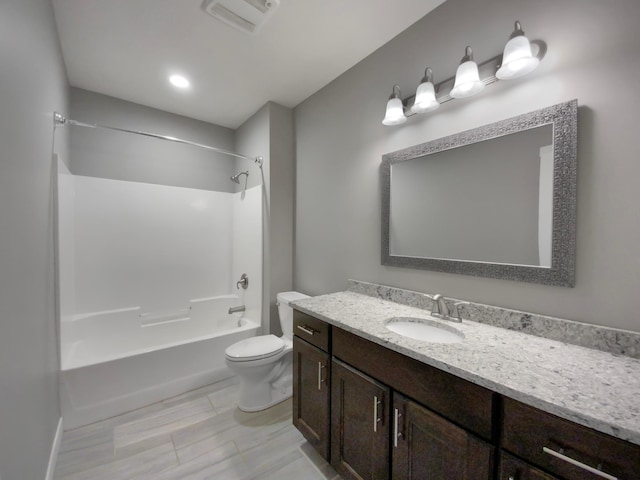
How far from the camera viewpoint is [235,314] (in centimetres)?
299

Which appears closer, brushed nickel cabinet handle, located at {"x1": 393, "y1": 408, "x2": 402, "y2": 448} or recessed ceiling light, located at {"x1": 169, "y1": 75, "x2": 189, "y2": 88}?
brushed nickel cabinet handle, located at {"x1": 393, "y1": 408, "x2": 402, "y2": 448}

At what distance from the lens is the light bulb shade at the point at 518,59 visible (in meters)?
1.07

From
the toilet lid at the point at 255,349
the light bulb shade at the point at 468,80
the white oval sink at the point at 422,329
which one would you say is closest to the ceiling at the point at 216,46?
the light bulb shade at the point at 468,80

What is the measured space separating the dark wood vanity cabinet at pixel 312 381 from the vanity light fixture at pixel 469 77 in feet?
4.34

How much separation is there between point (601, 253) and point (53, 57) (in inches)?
117

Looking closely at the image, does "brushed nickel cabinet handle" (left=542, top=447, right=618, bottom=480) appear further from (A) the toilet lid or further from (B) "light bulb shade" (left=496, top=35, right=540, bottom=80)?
(A) the toilet lid

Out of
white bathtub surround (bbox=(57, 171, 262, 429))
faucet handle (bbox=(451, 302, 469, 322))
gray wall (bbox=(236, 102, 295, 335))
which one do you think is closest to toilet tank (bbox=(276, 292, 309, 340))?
gray wall (bbox=(236, 102, 295, 335))

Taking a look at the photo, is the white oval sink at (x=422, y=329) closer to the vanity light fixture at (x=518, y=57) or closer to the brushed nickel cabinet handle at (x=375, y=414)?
the brushed nickel cabinet handle at (x=375, y=414)

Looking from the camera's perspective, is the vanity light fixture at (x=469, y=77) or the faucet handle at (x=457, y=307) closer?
the vanity light fixture at (x=469, y=77)

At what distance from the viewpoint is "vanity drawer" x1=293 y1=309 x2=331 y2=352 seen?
1.41m

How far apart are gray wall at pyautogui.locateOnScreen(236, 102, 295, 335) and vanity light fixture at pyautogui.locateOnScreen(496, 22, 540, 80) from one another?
5.96 ft

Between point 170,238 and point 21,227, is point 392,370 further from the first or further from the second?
point 170,238

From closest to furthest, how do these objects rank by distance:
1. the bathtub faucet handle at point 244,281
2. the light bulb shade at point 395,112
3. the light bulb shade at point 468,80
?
the light bulb shade at point 468,80, the light bulb shade at point 395,112, the bathtub faucet handle at point 244,281

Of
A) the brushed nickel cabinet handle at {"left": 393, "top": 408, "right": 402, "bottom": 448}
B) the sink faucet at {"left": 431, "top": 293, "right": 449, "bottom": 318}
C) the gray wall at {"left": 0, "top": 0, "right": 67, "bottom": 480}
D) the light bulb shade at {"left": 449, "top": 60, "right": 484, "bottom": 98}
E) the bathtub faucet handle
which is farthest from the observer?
the bathtub faucet handle
